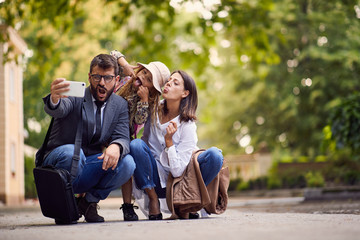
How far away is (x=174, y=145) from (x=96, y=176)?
80 cm

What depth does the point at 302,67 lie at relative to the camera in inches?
1089

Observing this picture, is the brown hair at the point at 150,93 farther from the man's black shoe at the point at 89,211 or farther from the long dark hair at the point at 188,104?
the man's black shoe at the point at 89,211

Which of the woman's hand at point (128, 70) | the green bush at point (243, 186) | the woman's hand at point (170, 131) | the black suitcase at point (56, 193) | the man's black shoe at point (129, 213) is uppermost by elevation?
the woman's hand at point (128, 70)

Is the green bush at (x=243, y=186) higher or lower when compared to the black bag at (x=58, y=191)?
lower

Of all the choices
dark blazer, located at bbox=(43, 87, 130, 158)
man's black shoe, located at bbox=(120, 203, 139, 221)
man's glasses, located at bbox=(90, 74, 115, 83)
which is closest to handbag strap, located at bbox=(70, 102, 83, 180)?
dark blazer, located at bbox=(43, 87, 130, 158)

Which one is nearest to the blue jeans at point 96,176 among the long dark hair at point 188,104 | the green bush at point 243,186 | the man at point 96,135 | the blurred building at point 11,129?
the man at point 96,135

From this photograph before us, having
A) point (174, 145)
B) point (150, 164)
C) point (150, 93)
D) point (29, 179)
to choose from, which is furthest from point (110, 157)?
point (29, 179)

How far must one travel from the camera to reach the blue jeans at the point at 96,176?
5.89m

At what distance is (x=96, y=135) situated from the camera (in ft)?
19.6

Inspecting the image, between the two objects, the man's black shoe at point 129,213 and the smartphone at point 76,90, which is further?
the man's black shoe at point 129,213

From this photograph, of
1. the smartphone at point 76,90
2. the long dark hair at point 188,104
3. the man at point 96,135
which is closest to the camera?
the smartphone at point 76,90

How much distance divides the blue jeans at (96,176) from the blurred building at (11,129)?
611 inches

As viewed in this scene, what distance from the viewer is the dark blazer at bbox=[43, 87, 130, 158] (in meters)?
5.87

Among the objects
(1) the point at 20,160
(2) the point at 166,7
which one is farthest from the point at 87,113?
(1) the point at 20,160
